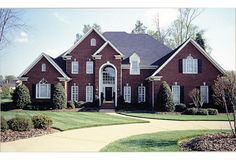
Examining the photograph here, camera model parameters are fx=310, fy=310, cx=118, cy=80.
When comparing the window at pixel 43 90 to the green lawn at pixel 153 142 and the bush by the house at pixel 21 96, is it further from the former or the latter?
the green lawn at pixel 153 142

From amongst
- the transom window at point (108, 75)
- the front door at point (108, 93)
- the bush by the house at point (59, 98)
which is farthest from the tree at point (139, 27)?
the bush by the house at point (59, 98)

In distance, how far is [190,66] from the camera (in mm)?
16891

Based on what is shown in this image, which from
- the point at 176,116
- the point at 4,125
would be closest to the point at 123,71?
the point at 176,116

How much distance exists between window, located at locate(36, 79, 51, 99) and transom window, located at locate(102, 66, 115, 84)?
10.3 ft

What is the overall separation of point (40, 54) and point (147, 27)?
5.44m

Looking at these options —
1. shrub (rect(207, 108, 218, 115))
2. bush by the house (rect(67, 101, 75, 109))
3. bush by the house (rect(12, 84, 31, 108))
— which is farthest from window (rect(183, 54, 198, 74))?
bush by the house (rect(12, 84, 31, 108))

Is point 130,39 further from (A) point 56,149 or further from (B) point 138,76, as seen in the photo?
(A) point 56,149

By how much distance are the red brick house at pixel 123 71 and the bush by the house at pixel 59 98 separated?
17.2 inches

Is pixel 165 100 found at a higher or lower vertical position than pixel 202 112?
higher

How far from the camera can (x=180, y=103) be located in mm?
16562

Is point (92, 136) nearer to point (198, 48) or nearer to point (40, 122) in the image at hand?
point (40, 122)

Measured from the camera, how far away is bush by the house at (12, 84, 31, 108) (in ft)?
49.7

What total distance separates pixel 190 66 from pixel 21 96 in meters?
9.01
